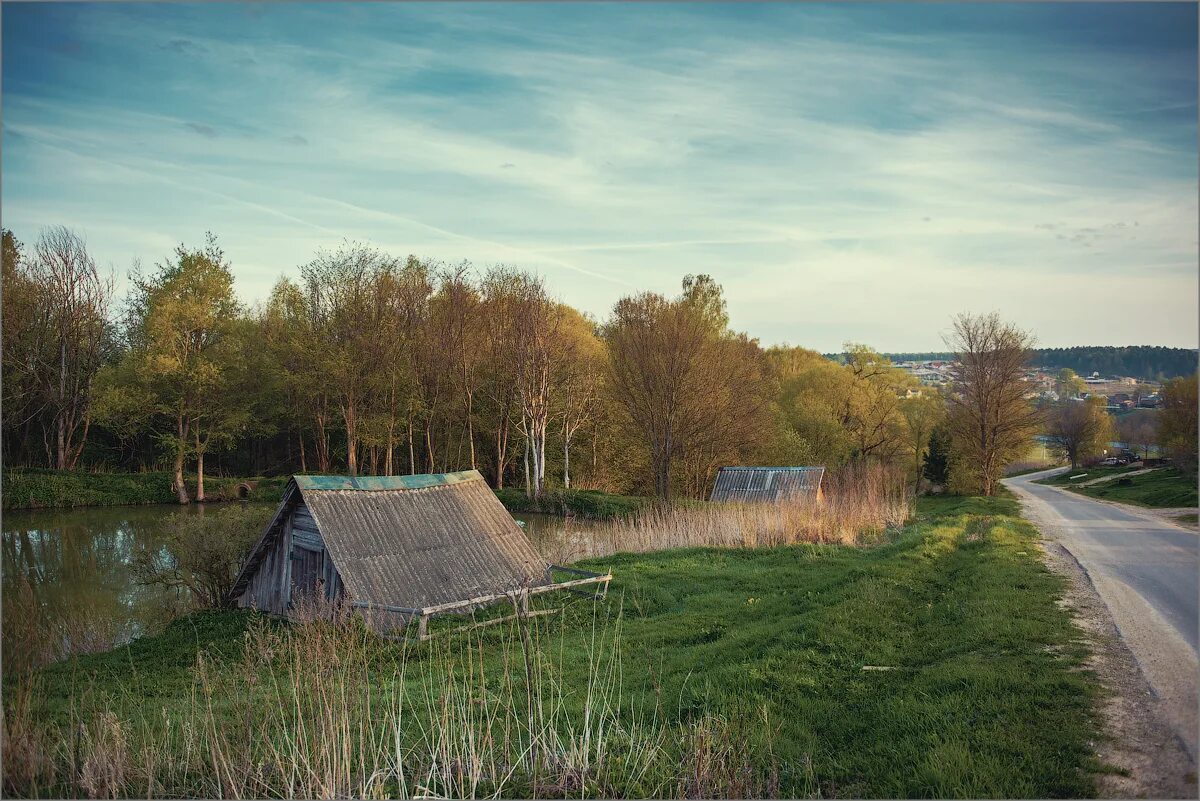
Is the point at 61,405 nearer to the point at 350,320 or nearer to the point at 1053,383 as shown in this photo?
the point at 350,320

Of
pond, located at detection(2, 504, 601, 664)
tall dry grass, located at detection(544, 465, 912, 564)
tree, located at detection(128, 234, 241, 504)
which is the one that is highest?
tree, located at detection(128, 234, 241, 504)

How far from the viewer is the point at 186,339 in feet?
120

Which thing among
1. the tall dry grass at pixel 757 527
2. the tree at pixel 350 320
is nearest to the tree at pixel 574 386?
the tree at pixel 350 320

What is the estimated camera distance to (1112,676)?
729 centimetres

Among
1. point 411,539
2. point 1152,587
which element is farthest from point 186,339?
point 1152,587

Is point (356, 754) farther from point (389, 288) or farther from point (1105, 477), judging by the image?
point (1105, 477)

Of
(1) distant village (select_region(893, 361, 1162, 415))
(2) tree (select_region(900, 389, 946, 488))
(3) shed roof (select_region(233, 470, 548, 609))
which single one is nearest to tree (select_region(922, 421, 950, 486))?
(1) distant village (select_region(893, 361, 1162, 415))

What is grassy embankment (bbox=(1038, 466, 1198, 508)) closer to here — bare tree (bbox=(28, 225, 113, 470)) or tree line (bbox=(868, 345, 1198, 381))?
tree line (bbox=(868, 345, 1198, 381))

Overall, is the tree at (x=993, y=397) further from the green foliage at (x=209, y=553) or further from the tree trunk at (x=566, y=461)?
the green foliage at (x=209, y=553)

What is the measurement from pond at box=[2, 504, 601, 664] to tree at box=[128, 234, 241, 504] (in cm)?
475

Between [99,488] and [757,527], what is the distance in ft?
106

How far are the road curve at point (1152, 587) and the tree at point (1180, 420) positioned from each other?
2.19m

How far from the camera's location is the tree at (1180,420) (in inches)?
603

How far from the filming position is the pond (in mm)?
12508
